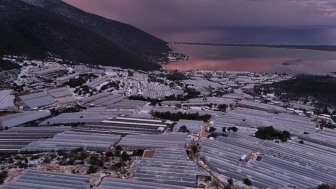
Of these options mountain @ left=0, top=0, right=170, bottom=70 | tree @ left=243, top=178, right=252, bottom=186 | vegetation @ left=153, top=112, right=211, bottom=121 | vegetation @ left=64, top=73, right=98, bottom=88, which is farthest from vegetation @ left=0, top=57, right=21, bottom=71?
tree @ left=243, top=178, right=252, bottom=186

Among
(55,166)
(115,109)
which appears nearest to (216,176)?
(55,166)

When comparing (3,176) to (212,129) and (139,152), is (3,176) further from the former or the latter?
(212,129)

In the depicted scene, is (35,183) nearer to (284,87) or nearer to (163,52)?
(284,87)

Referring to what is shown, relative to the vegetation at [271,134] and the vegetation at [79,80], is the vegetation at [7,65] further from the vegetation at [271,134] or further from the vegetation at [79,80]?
the vegetation at [271,134]

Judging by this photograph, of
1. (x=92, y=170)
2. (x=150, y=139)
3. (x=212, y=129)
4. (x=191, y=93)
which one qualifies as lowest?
(x=92, y=170)

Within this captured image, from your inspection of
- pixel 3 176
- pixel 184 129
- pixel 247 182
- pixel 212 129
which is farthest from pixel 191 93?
pixel 3 176

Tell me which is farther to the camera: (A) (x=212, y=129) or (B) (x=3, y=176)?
(A) (x=212, y=129)
